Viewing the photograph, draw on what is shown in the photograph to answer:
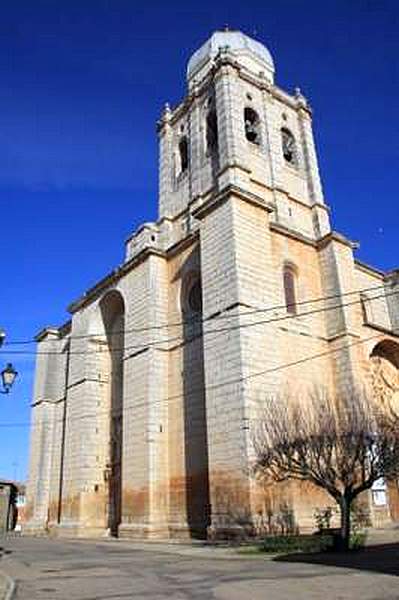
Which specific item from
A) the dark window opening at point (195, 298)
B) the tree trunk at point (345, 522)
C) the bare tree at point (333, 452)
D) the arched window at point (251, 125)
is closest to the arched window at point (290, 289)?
the dark window opening at point (195, 298)

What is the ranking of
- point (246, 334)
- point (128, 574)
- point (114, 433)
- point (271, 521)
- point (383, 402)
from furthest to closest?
point (114, 433) < point (383, 402) < point (246, 334) < point (271, 521) < point (128, 574)

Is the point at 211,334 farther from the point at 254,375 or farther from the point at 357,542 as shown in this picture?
the point at 357,542

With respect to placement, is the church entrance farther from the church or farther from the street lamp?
the street lamp

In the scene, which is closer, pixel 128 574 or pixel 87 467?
pixel 128 574

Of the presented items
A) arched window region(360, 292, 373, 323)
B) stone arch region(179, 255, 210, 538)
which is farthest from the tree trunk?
arched window region(360, 292, 373, 323)

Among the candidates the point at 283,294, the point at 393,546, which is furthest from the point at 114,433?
the point at 393,546

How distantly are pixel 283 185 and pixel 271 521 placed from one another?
16.2 m

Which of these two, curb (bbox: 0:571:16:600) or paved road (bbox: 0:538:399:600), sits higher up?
curb (bbox: 0:571:16:600)

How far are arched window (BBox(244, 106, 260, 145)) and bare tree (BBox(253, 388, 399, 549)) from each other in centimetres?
1577

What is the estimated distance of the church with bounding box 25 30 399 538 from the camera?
17.2 m

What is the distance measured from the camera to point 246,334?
1703cm

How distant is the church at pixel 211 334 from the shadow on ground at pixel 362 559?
11.3 feet

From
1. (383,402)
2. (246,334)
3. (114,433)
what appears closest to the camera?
(246,334)

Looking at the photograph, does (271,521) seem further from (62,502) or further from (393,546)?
(62,502)
